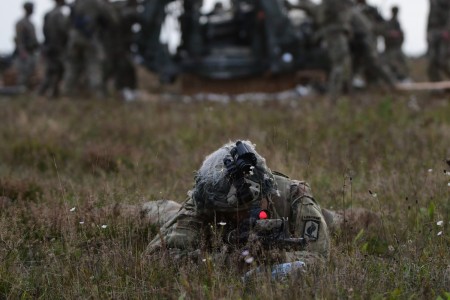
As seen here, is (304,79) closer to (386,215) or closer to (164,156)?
(164,156)

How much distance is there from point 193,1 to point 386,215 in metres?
11.7

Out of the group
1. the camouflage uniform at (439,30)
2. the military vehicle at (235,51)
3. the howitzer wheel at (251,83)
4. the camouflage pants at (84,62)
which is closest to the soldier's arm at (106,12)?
the camouflage pants at (84,62)

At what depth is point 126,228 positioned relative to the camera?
453 centimetres

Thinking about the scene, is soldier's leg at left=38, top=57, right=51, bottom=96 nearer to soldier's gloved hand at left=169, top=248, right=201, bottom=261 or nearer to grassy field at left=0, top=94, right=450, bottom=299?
grassy field at left=0, top=94, right=450, bottom=299

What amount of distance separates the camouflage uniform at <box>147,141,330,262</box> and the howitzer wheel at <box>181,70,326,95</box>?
1212cm

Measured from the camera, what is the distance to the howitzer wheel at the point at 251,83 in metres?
16.4

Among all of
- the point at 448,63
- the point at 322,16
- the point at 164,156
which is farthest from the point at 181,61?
the point at 164,156

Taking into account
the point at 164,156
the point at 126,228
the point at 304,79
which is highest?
the point at 126,228

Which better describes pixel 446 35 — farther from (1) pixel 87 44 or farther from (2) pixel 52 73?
(2) pixel 52 73

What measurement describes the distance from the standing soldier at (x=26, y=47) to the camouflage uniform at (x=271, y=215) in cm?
1444

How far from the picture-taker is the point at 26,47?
1820 cm

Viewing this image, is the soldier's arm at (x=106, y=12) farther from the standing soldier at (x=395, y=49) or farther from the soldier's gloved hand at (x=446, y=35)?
the standing soldier at (x=395, y=49)

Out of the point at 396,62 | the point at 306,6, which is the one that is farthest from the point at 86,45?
the point at 396,62

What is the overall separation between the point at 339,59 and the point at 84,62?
5.12m
